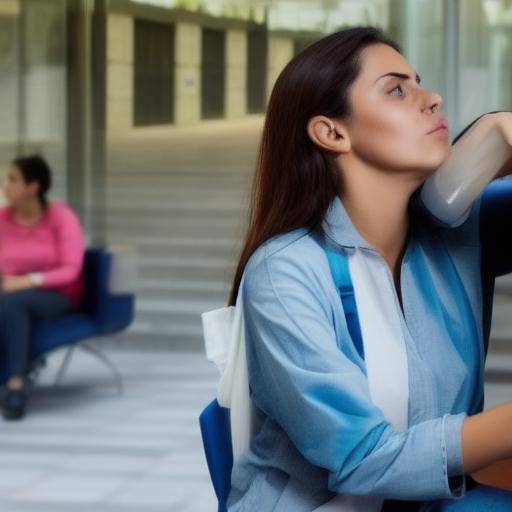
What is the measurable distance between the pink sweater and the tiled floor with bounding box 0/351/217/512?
61cm

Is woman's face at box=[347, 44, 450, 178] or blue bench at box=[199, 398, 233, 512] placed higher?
woman's face at box=[347, 44, 450, 178]

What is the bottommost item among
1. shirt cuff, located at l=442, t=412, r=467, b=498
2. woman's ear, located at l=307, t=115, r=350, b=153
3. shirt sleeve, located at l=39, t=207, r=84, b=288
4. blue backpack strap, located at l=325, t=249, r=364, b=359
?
shirt sleeve, located at l=39, t=207, r=84, b=288

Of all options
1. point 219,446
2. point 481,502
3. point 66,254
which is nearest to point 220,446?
point 219,446

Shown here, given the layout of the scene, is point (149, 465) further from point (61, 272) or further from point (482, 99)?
point (482, 99)

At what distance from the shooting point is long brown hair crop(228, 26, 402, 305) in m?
1.51

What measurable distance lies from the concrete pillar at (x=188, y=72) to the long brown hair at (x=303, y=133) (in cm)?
661

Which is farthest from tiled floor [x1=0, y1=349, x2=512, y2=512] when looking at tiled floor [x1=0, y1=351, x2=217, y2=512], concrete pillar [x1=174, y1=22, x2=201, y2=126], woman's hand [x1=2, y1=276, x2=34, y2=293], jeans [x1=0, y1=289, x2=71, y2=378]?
concrete pillar [x1=174, y1=22, x2=201, y2=126]

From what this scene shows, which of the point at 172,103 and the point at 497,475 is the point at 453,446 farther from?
the point at 172,103

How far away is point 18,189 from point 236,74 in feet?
7.87

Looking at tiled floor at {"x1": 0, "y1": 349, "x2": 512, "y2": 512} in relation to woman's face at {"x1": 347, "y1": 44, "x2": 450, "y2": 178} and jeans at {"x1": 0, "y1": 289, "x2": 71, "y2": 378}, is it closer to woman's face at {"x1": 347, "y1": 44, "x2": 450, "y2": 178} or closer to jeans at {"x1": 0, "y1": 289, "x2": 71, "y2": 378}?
jeans at {"x1": 0, "y1": 289, "x2": 71, "y2": 378}

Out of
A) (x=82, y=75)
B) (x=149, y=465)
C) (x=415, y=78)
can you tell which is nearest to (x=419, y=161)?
(x=415, y=78)

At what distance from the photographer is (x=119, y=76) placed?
799 centimetres

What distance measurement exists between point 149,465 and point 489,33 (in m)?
3.80

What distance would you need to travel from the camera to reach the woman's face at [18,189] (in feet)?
19.4
